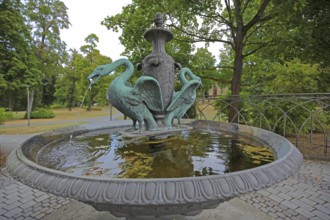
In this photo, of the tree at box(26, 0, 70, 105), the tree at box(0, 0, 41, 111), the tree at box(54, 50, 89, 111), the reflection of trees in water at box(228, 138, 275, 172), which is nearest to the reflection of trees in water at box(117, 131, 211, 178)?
the reflection of trees in water at box(228, 138, 275, 172)

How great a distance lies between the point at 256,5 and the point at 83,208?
11023 millimetres

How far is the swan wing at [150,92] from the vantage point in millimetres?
2914

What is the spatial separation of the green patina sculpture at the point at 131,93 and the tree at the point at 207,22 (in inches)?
228

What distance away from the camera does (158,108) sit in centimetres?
345

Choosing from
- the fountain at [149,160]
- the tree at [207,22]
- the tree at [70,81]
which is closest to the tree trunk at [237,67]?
the tree at [207,22]

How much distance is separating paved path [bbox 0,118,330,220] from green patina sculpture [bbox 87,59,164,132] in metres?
1.55

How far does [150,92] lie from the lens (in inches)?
125

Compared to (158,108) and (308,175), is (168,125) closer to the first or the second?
(158,108)

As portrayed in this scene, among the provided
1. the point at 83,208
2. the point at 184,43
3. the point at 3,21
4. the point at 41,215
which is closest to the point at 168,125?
the point at 83,208

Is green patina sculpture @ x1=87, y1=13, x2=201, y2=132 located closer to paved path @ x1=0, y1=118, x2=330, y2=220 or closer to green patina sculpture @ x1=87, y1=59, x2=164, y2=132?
green patina sculpture @ x1=87, y1=59, x2=164, y2=132

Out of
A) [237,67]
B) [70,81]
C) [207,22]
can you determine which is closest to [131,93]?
[237,67]

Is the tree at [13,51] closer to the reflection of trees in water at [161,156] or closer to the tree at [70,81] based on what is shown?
the reflection of trees in water at [161,156]

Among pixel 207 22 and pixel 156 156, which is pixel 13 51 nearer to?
pixel 207 22

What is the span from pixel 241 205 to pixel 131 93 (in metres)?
2.69
